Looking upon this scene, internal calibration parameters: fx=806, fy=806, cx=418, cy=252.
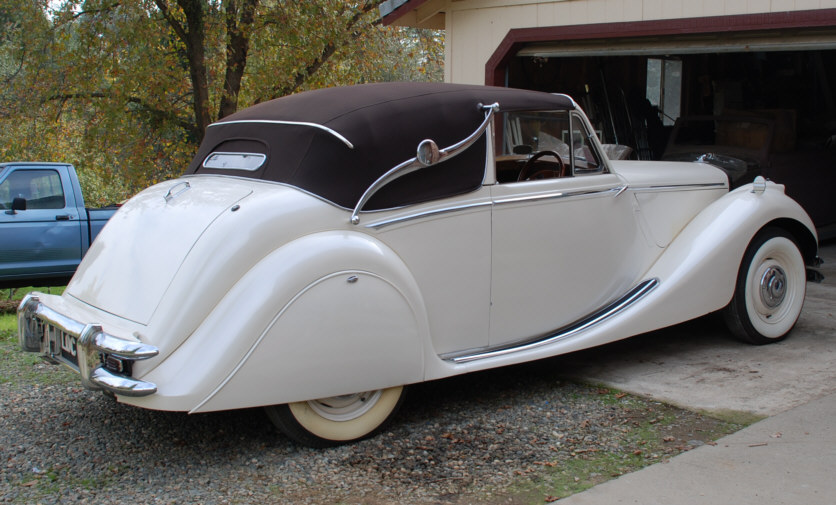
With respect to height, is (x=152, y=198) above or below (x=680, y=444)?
above

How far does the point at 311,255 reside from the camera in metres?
3.64

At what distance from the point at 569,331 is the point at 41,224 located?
6.83 m

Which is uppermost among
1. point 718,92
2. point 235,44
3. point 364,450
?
point 235,44

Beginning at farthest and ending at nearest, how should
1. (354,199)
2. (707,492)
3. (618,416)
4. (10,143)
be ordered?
(10,143) → (618,416) → (354,199) → (707,492)

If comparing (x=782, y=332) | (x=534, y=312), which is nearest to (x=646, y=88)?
(x=782, y=332)

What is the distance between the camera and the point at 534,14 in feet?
30.5

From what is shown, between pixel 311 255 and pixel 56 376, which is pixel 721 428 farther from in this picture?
pixel 56 376

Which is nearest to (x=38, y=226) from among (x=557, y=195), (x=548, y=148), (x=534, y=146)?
(x=534, y=146)

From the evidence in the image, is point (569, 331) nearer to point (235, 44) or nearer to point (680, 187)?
point (680, 187)

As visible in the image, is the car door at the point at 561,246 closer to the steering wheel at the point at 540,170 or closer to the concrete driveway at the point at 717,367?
the steering wheel at the point at 540,170

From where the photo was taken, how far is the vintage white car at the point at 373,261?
3545 millimetres

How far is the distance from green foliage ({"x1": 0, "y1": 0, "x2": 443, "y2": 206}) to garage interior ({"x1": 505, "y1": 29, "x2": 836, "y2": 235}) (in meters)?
5.46

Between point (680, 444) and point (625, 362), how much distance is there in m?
1.44

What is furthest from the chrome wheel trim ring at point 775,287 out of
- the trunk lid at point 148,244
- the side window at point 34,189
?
the side window at point 34,189
